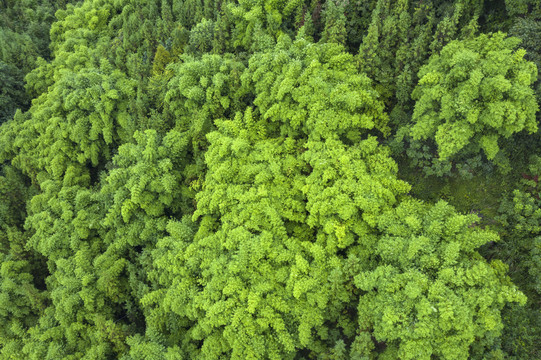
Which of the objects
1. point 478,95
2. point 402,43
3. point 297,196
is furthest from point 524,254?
point 402,43

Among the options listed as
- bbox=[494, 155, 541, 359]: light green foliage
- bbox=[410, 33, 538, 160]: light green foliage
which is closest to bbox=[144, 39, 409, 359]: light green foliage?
bbox=[410, 33, 538, 160]: light green foliage

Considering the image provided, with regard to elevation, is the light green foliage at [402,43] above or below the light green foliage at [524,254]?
above

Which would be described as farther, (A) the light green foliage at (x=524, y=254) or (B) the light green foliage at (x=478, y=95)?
(A) the light green foliage at (x=524, y=254)

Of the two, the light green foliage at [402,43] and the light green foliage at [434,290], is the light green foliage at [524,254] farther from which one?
the light green foliage at [402,43]

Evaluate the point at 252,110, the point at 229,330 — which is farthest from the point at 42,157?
the point at 229,330

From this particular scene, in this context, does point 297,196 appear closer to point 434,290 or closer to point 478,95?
point 434,290

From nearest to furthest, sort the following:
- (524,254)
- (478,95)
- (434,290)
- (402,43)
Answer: (434,290), (478,95), (524,254), (402,43)

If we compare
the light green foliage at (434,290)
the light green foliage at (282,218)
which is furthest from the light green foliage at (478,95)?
the light green foliage at (434,290)

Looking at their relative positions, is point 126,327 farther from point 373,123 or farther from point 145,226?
point 373,123
